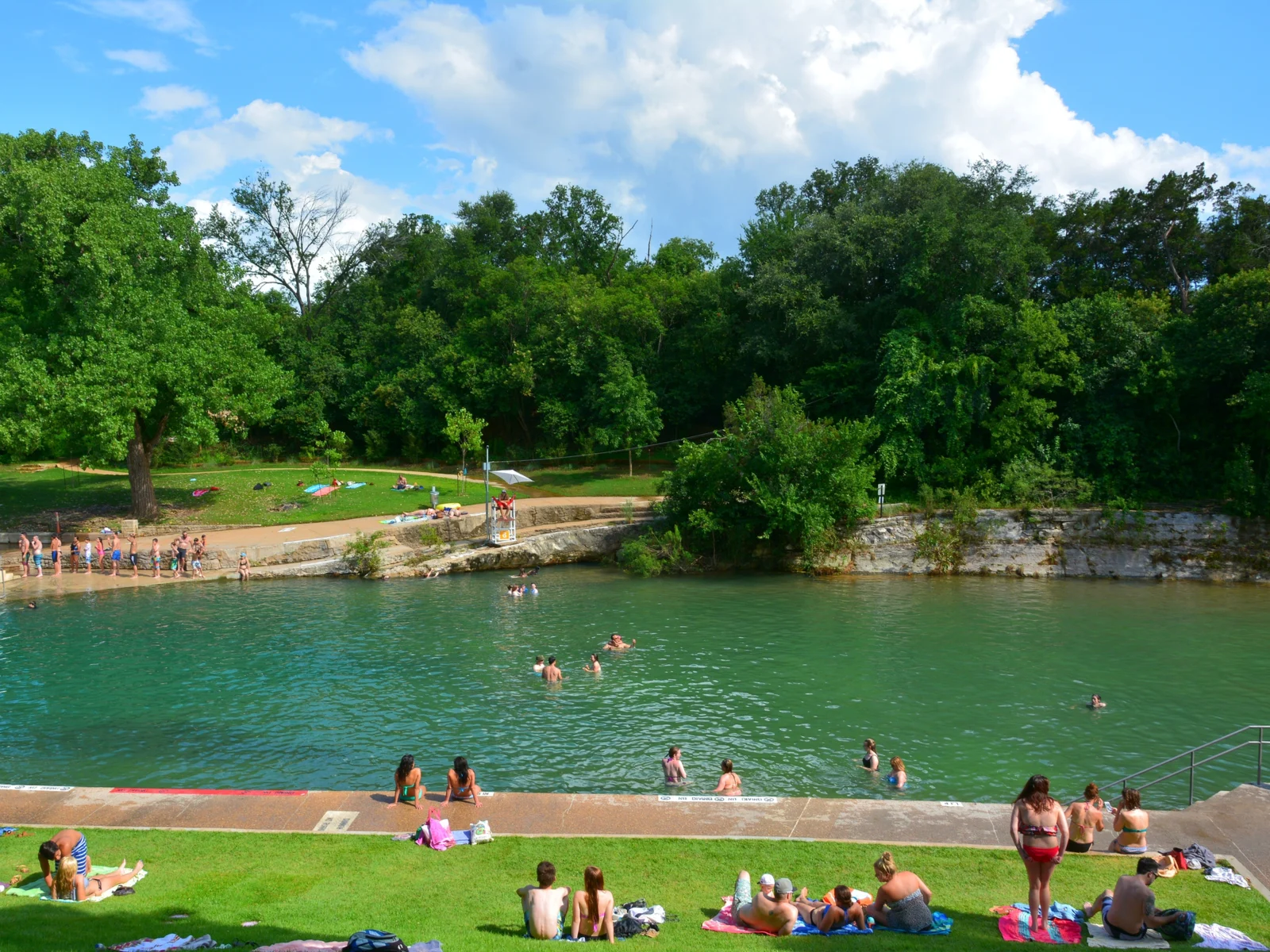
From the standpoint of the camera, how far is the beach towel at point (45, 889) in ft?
33.0

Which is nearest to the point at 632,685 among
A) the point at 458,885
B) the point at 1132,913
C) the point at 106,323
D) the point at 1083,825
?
the point at 458,885

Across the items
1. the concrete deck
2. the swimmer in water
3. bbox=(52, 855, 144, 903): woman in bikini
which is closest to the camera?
bbox=(52, 855, 144, 903): woman in bikini

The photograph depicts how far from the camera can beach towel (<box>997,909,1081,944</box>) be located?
887 centimetres

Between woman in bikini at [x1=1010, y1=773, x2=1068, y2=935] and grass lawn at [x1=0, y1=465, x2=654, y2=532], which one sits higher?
grass lawn at [x1=0, y1=465, x2=654, y2=532]

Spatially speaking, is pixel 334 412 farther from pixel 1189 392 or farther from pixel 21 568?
pixel 1189 392

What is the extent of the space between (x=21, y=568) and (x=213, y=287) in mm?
14599

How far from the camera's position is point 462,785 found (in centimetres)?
1372

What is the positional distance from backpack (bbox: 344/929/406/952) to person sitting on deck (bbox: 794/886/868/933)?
4.24 metres

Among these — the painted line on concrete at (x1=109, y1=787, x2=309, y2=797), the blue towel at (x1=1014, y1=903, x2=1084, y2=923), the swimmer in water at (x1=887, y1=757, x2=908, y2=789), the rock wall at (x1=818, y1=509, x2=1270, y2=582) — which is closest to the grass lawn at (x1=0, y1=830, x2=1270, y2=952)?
the blue towel at (x1=1014, y1=903, x2=1084, y2=923)

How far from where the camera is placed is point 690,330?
52438mm

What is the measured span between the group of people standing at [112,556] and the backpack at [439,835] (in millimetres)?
25146

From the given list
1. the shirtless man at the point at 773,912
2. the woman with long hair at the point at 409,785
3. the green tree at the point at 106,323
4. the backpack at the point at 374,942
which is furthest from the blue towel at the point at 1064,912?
the green tree at the point at 106,323

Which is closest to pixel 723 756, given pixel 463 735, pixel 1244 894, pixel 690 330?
pixel 463 735

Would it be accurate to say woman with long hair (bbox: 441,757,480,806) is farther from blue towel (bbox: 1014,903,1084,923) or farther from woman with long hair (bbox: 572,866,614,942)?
blue towel (bbox: 1014,903,1084,923)
